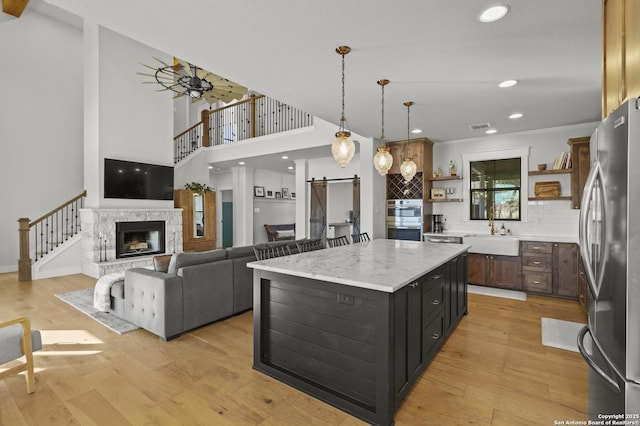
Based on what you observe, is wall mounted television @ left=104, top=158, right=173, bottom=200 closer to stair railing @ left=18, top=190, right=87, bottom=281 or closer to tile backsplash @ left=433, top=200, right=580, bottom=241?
stair railing @ left=18, top=190, right=87, bottom=281

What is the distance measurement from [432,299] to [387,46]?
2.16 m

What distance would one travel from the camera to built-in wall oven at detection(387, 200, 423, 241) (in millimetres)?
5957

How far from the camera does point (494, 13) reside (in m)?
2.19

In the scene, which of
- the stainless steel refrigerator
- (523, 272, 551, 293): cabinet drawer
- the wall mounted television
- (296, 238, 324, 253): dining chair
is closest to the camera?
the stainless steel refrigerator

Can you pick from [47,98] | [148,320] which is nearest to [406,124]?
[148,320]

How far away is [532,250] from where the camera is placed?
15.8 ft

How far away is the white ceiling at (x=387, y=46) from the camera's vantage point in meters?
2.14

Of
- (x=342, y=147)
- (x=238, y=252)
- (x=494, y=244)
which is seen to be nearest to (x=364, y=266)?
(x=342, y=147)

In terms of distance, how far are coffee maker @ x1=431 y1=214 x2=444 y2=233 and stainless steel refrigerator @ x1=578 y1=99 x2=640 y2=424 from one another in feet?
15.2

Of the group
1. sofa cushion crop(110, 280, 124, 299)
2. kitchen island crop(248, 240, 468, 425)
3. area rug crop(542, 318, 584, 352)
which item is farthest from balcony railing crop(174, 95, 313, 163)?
area rug crop(542, 318, 584, 352)

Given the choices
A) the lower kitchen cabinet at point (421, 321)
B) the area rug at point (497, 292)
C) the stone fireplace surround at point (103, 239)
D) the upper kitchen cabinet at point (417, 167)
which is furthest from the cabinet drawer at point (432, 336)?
the stone fireplace surround at point (103, 239)

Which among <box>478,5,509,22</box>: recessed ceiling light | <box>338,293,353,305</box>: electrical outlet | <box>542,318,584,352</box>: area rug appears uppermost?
<box>478,5,509,22</box>: recessed ceiling light

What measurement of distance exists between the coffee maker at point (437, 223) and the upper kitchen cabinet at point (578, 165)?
205 centimetres

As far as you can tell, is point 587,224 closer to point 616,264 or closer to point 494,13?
point 616,264
